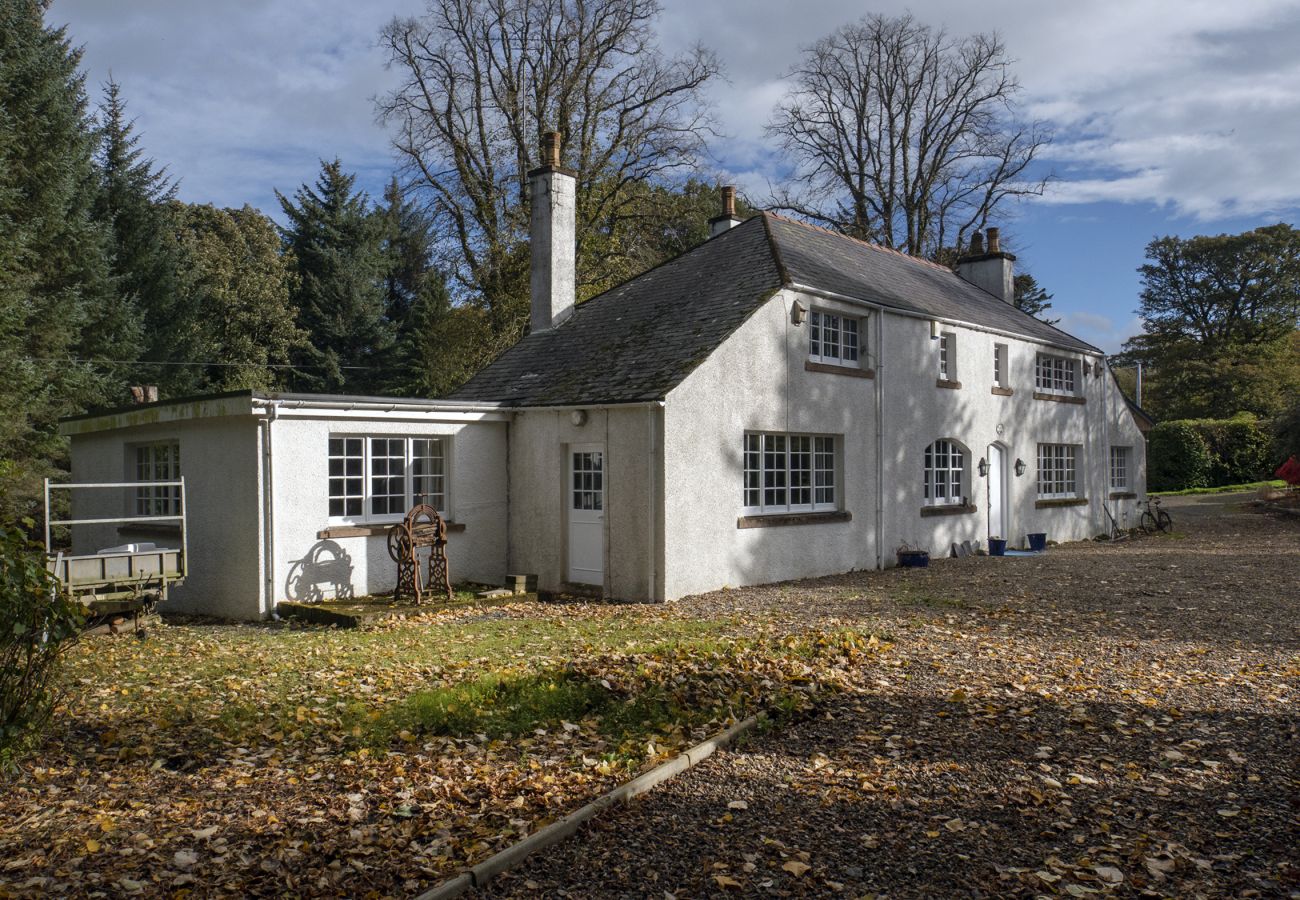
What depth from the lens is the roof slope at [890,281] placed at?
1700 cm

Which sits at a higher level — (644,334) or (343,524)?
(644,334)

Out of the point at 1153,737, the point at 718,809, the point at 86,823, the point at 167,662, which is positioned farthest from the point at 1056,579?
the point at 86,823

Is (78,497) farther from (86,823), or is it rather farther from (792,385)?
(86,823)

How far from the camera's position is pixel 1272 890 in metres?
4.27

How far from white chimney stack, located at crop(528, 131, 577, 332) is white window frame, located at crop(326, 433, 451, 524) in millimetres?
5077

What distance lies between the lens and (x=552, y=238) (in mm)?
18625

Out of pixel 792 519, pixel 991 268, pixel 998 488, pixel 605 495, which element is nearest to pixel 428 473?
pixel 605 495

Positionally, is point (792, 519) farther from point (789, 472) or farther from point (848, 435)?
point (848, 435)

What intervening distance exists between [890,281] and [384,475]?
36.2ft

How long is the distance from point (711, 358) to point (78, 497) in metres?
11.7

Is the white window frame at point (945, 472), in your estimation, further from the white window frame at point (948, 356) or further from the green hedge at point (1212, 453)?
the green hedge at point (1212, 453)

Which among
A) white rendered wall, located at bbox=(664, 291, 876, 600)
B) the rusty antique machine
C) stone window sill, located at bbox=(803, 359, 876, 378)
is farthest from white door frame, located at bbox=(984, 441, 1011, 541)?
the rusty antique machine

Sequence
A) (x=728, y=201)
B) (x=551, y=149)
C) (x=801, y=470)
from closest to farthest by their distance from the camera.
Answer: (x=801, y=470)
(x=551, y=149)
(x=728, y=201)

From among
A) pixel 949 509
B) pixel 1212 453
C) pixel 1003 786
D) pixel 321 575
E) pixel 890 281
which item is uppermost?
pixel 890 281
